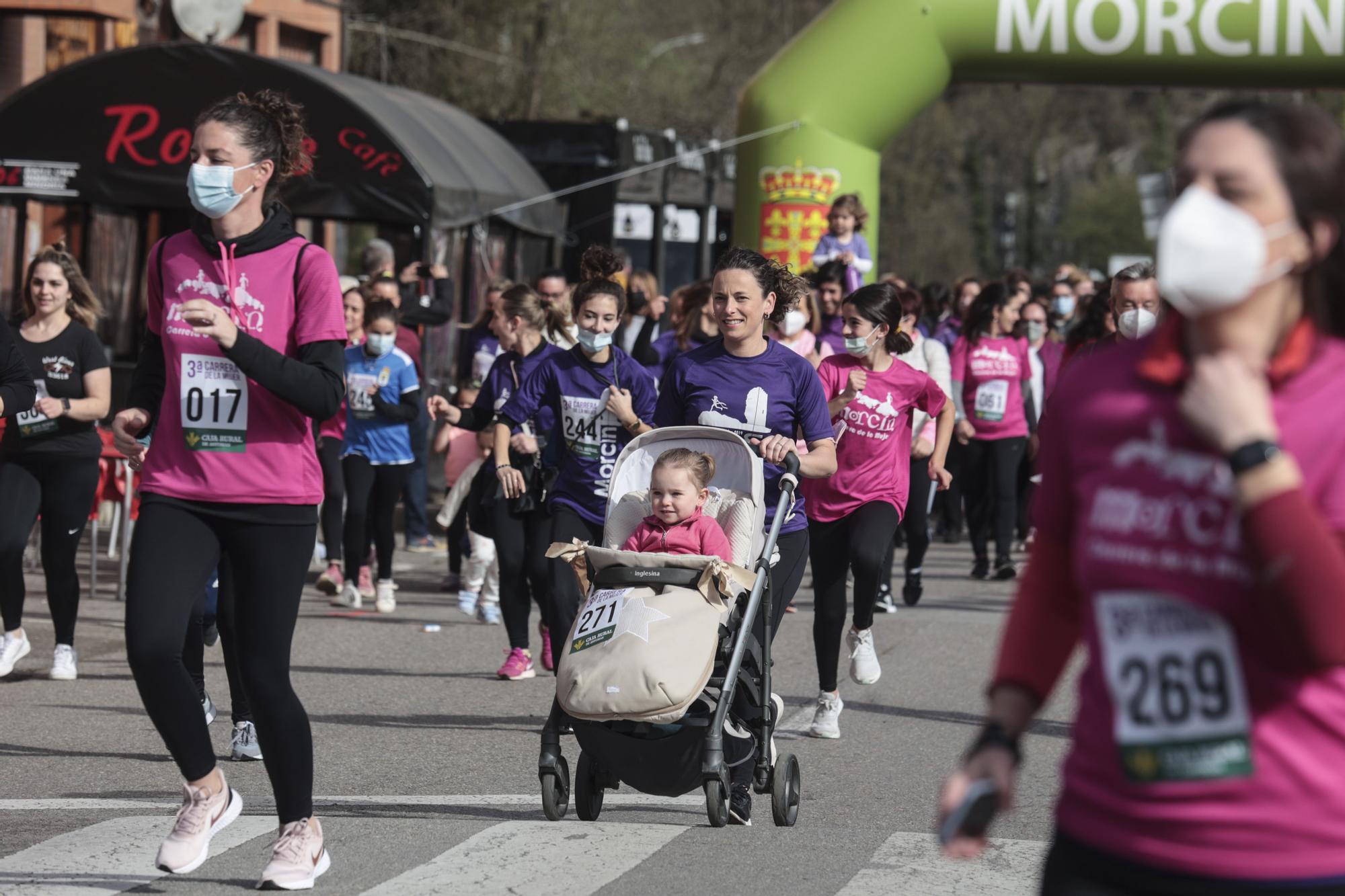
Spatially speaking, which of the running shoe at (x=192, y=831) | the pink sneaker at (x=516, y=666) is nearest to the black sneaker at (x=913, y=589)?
the pink sneaker at (x=516, y=666)

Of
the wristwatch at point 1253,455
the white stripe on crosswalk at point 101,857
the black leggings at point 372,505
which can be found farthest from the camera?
the black leggings at point 372,505

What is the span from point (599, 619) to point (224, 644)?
126cm

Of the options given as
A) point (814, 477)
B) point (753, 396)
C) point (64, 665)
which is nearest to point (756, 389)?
point (753, 396)

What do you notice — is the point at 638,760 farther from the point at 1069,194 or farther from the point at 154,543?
the point at 1069,194

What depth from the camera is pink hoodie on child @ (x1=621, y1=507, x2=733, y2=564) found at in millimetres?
6254

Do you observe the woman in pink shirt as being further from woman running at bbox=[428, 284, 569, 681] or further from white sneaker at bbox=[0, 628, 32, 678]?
white sneaker at bbox=[0, 628, 32, 678]

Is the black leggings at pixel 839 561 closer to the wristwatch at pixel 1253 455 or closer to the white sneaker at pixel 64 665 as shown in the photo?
the white sneaker at pixel 64 665

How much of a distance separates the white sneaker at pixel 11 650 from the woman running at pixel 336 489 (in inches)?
116

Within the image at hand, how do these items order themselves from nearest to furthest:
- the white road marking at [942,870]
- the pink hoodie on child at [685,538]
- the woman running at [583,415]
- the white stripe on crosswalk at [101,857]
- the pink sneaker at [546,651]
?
the white stripe on crosswalk at [101,857]
the white road marking at [942,870]
the pink hoodie on child at [685,538]
the woman running at [583,415]
the pink sneaker at [546,651]

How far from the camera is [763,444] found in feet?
21.8

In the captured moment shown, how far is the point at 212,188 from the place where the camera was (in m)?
5.06

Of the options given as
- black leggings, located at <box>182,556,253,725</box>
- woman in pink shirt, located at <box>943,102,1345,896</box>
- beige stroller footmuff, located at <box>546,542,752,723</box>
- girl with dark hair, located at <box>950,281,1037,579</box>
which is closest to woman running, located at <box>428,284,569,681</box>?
black leggings, located at <box>182,556,253,725</box>

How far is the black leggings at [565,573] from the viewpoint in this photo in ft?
25.2

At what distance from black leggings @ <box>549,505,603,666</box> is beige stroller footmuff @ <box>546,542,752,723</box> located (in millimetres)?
1546
